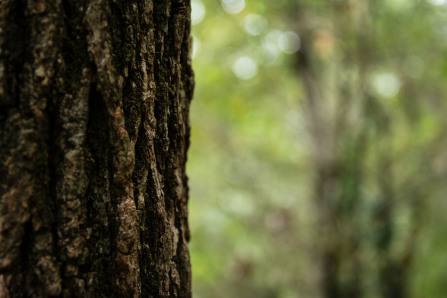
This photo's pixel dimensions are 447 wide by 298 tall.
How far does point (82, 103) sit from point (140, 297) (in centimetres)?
48

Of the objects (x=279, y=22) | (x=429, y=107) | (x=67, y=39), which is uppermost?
(x=279, y=22)

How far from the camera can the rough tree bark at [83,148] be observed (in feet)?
3.37

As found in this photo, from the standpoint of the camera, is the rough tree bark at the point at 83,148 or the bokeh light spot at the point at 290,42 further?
the bokeh light spot at the point at 290,42

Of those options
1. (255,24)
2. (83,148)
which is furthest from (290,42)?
(83,148)

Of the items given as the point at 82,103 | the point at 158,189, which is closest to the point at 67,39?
the point at 82,103

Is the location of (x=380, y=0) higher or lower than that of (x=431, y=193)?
higher

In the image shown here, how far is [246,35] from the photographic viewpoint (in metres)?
6.18

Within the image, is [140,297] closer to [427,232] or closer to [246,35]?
[246,35]

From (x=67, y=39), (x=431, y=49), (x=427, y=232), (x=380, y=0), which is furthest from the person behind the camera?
(x=427, y=232)

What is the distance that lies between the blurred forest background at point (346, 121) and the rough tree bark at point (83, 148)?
14.3 feet

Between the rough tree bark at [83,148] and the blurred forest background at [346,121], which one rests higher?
the blurred forest background at [346,121]

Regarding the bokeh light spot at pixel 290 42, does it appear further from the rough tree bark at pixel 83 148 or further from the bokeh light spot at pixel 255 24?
the rough tree bark at pixel 83 148

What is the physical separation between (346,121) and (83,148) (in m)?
4.78

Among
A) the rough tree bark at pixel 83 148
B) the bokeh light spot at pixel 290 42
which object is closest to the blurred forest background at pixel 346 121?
the bokeh light spot at pixel 290 42
